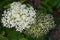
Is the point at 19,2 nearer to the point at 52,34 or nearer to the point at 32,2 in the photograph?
the point at 32,2

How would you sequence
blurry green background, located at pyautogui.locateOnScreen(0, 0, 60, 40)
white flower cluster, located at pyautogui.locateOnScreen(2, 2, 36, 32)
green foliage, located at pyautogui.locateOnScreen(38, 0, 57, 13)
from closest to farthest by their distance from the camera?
white flower cluster, located at pyautogui.locateOnScreen(2, 2, 36, 32)
blurry green background, located at pyautogui.locateOnScreen(0, 0, 60, 40)
green foliage, located at pyautogui.locateOnScreen(38, 0, 57, 13)

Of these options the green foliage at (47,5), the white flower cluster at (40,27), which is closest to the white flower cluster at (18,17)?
the white flower cluster at (40,27)

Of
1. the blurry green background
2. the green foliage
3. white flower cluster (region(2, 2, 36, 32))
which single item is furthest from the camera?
the green foliage

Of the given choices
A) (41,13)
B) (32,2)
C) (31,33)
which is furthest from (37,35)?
(32,2)

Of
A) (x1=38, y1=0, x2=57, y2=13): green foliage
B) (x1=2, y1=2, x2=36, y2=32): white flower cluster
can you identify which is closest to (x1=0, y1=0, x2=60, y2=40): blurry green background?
(x1=38, y1=0, x2=57, y2=13): green foliage

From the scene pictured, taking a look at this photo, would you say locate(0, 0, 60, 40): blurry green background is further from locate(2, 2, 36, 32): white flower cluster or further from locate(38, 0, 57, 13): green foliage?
locate(2, 2, 36, 32): white flower cluster

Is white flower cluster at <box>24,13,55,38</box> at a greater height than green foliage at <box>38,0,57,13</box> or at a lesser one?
lesser

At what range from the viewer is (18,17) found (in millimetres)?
2705

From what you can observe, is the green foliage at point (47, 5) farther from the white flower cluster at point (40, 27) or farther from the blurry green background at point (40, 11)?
the white flower cluster at point (40, 27)

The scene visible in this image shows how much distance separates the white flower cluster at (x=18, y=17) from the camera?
2.70 metres

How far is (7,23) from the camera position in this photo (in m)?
2.74

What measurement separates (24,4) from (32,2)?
12.1 inches

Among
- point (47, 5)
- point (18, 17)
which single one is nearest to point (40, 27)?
point (18, 17)

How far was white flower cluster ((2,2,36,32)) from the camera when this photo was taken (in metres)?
2.70
